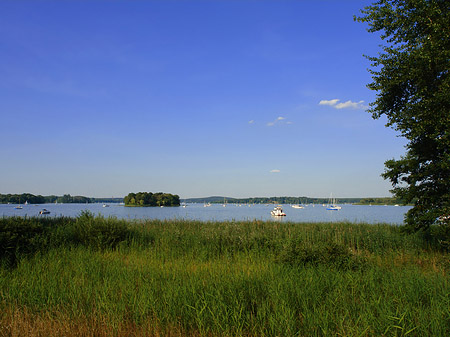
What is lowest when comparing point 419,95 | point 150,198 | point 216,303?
point 216,303

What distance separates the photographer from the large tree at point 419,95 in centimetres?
1174

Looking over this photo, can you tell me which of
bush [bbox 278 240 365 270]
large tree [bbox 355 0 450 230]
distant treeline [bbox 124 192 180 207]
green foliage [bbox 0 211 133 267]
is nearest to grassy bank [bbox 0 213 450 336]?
bush [bbox 278 240 365 270]

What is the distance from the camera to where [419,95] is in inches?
503

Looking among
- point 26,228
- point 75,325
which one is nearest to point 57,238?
point 26,228

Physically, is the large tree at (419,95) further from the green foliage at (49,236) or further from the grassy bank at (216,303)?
the green foliage at (49,236)

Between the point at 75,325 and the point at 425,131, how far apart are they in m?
13.9

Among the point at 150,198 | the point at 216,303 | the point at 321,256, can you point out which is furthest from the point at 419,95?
the point at 150,198

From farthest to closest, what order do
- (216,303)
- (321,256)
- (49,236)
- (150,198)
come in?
1. (150,198)
2. (49,236)
3. (321,256)
4. (216,303)

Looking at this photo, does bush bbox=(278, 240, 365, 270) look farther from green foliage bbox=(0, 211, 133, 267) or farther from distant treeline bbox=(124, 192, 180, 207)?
distant treeline bbox=(124, 192, 180, 207)

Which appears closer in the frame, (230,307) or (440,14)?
(230,307)

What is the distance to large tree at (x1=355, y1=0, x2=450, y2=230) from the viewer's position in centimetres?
1174

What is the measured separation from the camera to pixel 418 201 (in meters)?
13.7

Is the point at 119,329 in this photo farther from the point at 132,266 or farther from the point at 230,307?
the point at 132,266

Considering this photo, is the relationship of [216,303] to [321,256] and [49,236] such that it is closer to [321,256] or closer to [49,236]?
[321,256]
